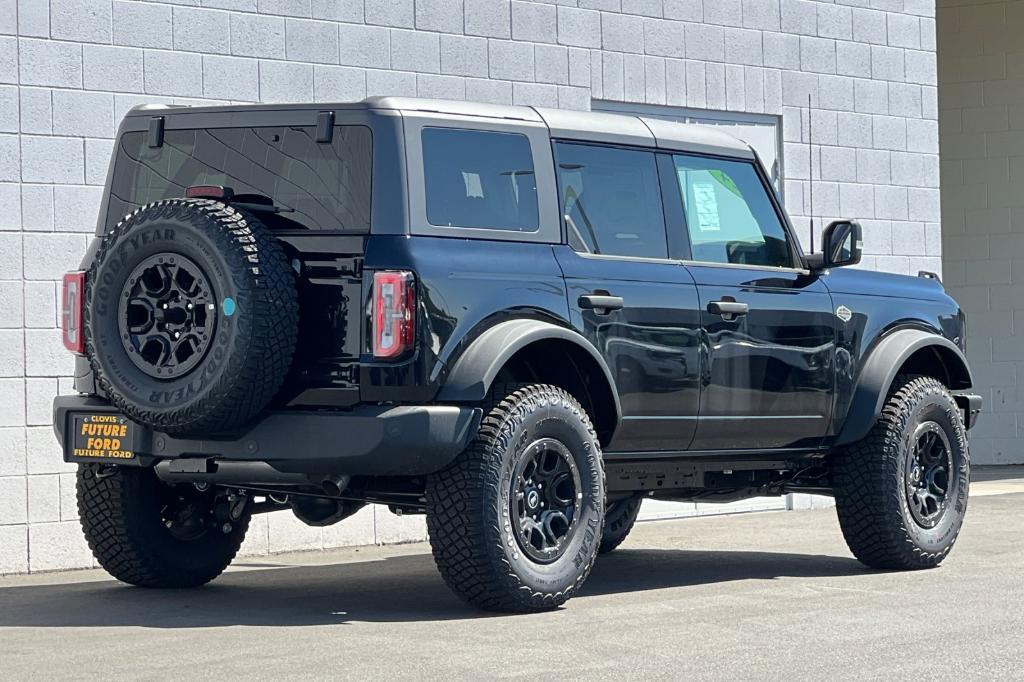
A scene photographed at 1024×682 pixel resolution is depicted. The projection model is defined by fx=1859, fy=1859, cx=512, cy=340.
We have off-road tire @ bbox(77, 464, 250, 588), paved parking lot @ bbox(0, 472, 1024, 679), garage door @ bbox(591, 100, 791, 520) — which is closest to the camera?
paved parking lot @ bbox(0, 472, 1024, 679)

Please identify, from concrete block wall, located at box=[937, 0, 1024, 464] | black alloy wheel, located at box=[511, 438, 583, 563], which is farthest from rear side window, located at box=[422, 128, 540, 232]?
concrete block wall, located at box=[937, 0, 1024, 464]

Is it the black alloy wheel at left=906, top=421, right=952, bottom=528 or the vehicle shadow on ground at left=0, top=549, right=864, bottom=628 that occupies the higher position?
the black alloy wheel at left=906, top=421, right=952, bottom=528

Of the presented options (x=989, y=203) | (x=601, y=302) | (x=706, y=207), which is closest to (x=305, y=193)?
(x=601, y=302)

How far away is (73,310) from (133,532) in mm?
1061

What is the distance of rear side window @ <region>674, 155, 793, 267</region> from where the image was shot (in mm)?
8633

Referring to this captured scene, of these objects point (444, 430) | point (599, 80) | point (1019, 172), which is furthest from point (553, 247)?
point (1019, 172)

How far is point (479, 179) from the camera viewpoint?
7641 mm

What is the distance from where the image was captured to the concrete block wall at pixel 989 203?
56.9 feet

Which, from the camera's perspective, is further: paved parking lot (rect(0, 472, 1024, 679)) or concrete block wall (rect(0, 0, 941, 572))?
concrete block wall (rect(0, 0, 941, 572))

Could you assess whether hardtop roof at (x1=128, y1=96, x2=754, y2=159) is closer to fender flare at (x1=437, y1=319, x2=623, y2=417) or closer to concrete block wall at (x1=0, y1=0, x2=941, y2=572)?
fender flare at (x1=437, y1=319, x2=623, y2=417)

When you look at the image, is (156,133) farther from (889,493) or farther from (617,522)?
(889,493)

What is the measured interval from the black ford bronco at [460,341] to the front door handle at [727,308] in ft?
0.03

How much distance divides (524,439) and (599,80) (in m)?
5.16

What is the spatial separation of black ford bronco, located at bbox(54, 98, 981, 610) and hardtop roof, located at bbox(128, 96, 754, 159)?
2 cm
